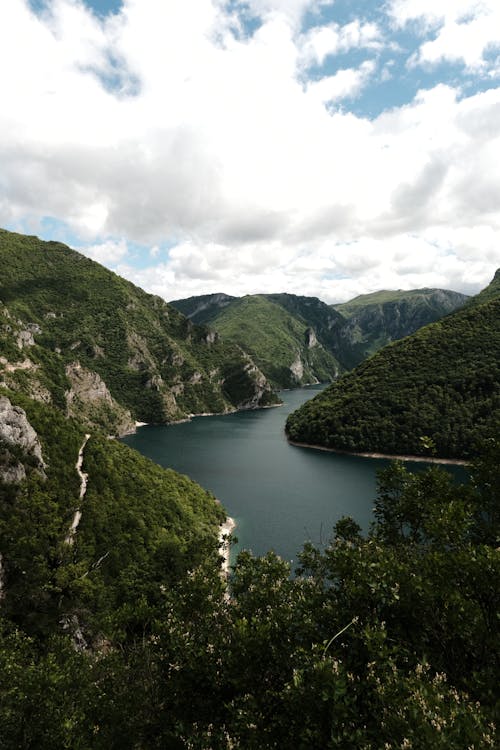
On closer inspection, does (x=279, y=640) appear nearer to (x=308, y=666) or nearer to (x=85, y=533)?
(x=308, y=666)

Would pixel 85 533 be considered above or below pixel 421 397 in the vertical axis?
below

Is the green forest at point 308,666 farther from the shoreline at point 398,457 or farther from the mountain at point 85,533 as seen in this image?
the shoreline at point 398,457

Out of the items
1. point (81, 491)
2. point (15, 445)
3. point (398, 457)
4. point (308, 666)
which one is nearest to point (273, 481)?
point (398, 457)

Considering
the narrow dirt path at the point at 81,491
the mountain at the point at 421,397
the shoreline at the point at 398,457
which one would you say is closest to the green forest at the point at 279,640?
the narrow dirt path at the point at 81,491

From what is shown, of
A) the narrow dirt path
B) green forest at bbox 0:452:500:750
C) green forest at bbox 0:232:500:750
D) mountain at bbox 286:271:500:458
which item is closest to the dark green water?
mountain at bbox 286:271:500:458

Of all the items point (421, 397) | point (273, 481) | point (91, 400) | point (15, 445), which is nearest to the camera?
point (15, 445)
